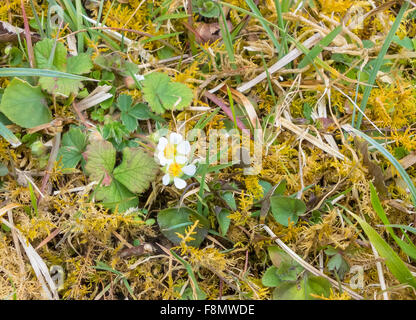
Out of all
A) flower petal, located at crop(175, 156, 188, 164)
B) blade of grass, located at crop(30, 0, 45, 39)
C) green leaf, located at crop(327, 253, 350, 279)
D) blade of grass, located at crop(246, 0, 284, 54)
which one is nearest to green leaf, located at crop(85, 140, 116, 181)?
flower petal, located at crop(175, 156, 188, 164)

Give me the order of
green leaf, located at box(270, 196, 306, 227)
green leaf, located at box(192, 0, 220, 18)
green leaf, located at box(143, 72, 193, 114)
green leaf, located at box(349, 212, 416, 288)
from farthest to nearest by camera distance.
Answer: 1. green leaf, located at box(192, 0, 220, 18)
2. green leaf, located at box(143, 72, 193, 114)
3. green leaf, located at box(270, 196, 306, 227)
4. green leaf, located at box(349, 212, 416, 288)

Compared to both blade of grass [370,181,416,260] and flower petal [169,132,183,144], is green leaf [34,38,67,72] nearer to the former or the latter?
flower petal [169,132,183,144]

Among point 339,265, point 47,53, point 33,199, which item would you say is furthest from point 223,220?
point 47,53

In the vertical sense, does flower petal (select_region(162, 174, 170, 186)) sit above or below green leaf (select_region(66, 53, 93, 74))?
below

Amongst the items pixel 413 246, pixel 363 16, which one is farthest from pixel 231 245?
pixel 363 16

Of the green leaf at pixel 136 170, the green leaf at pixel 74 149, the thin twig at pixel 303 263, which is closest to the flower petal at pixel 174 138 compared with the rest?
the green leaf at pixel 136 170

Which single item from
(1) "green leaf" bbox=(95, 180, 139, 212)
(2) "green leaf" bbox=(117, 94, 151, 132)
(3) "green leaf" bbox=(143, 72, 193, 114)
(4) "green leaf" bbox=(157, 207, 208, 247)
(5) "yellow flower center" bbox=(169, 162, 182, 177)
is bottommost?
(4) "green leaf" bbox=(157, 207, 208, 247)

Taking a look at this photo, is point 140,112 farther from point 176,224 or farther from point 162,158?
point 176,224
